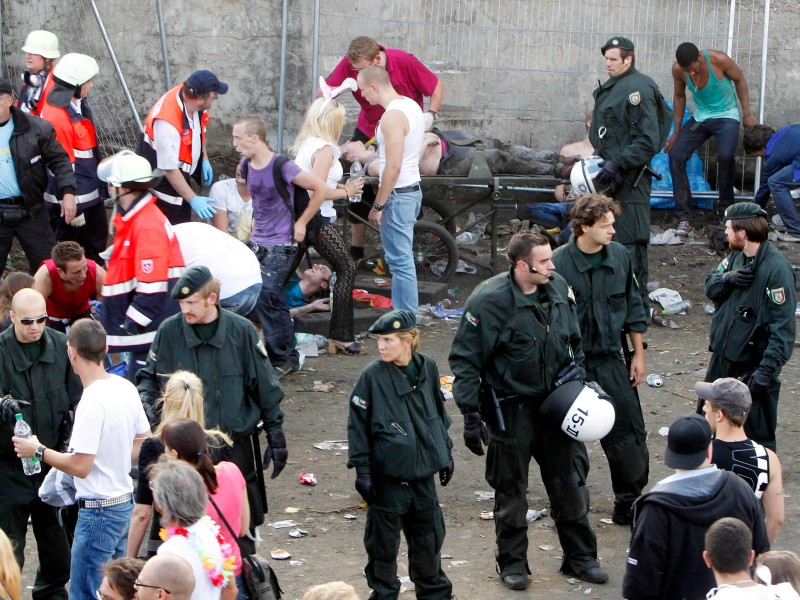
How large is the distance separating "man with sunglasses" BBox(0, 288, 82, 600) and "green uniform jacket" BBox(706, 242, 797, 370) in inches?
144

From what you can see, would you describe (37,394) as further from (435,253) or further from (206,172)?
(435,253)

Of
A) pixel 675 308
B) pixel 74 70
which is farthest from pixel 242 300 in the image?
pixel 675 308

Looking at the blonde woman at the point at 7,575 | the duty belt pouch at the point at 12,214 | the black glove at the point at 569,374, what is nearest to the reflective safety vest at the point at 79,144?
the duty belt pouch at the point at 12,214

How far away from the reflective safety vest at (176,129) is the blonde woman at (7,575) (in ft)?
16.9

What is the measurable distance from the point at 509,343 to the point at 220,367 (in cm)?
149

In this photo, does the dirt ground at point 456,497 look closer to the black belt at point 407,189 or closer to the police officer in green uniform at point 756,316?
the police officer in green uniform at point 756,316

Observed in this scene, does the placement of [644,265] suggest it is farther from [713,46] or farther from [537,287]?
[713,46]

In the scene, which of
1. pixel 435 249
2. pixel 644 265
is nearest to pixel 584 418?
pixel 644 265

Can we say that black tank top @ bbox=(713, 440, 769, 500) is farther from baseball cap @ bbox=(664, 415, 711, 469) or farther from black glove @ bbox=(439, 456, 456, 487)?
black glove @ bbox=(439, 456, 456, 487)

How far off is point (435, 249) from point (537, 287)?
5136mm

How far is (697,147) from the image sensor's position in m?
12.7

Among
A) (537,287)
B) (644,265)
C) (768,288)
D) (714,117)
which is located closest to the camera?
(537,287)

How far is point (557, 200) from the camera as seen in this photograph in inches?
467

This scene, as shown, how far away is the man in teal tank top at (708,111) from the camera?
12422mm
